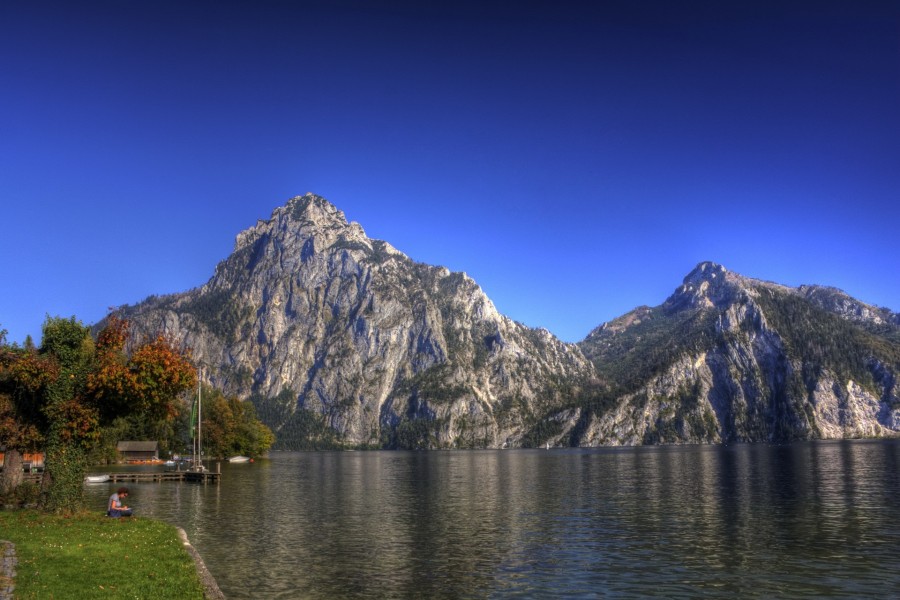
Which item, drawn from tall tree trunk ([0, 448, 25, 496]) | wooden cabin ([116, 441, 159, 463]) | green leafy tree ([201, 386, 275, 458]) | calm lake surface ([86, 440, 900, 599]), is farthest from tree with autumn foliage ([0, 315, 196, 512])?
wooden cabin ([116, 441, 159, 463])

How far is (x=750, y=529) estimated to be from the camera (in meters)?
46.9

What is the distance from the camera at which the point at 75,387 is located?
148 ft

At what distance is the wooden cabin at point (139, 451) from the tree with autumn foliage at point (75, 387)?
156m

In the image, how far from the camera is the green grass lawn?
23.6 meters

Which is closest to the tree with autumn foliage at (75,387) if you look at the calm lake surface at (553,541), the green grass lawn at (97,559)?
the green grass lawn at (97,559)

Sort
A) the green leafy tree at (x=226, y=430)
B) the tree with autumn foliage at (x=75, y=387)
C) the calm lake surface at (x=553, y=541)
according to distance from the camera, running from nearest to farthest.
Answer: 1. the calm lake surface at (x=553, y=541)
2. the tree with autumn foliage at (x=75, y=387)
3. the green leafy tree at (x=226, y=430)

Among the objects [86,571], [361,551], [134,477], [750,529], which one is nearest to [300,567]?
[361,551]

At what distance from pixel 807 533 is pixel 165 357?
45.8m

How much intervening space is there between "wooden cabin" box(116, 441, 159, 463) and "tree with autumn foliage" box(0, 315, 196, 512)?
15635 cm

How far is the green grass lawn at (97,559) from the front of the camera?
23625 millimetres

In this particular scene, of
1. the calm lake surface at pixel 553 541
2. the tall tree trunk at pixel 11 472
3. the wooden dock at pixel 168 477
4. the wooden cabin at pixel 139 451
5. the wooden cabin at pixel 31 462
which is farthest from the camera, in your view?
the wooden cabin at pixel 139 451

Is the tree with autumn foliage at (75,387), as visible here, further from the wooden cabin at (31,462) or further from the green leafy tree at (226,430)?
the green leafy tree at (226,430)

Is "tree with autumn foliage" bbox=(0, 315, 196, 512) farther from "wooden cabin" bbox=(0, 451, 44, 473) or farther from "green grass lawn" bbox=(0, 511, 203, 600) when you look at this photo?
"wooden cabin" bbox=(0, 451, 44, 473)

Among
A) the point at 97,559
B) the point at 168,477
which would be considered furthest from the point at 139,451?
the point at 97,559
